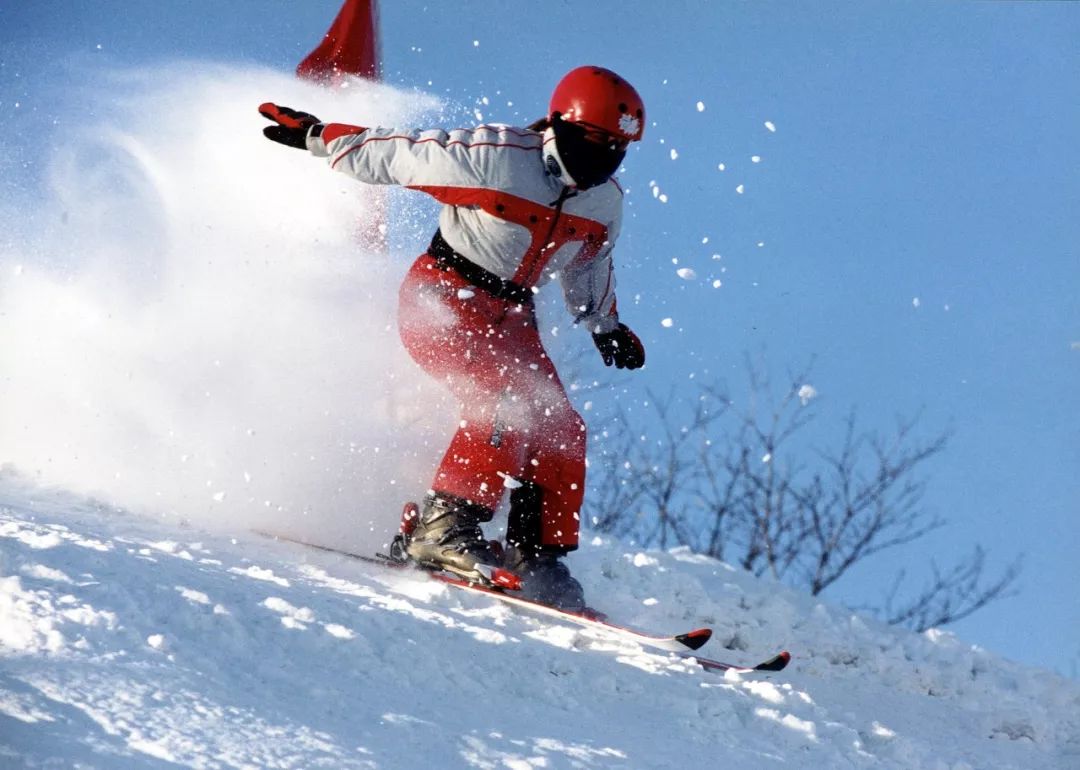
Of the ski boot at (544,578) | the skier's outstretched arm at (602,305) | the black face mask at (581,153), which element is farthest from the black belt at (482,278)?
the ski boot at (544,578)

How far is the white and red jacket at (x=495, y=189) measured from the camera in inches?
167

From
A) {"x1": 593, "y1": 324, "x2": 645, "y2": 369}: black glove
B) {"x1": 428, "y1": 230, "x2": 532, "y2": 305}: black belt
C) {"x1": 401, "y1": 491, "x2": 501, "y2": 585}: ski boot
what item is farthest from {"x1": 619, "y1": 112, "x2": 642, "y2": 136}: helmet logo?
{"x1": 401, "y1": 491, "x2": 501, "y2": 585}: ski boot

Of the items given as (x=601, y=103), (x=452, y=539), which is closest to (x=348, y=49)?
(x=601, y=103)

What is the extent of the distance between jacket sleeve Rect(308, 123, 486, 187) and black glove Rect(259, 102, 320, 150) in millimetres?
49

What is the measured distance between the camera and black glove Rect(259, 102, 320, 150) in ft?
14.9

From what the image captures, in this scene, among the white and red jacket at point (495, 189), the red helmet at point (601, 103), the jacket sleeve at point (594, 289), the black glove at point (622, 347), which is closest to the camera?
the red helmet at point (601, 103)

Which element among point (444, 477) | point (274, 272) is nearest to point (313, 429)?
point (274, 272)

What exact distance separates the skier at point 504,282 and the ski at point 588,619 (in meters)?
0.08

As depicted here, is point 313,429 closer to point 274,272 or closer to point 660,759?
point 274,272

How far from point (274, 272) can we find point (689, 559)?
2669 millimetres

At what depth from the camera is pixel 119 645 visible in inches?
97.2

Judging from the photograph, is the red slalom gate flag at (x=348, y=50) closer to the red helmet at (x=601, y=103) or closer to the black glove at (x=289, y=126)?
the black glove at (x=289, y=126)

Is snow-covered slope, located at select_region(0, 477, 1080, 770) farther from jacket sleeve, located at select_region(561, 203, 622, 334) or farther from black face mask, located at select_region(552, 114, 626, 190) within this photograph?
black face mask, located at select_region(552, 114, 626, 190)

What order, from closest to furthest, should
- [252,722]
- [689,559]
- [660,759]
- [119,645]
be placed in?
[252,722], [119,645], [660,759], [689,559]
